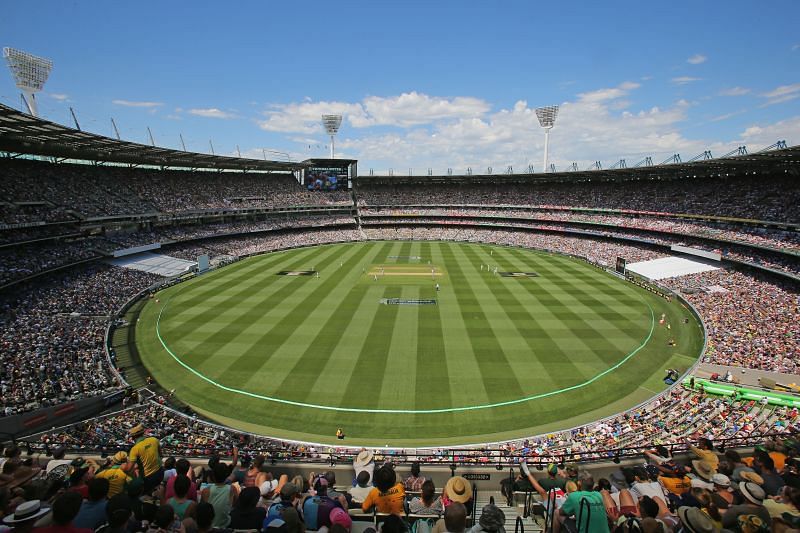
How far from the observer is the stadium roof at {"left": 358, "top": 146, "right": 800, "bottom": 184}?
1462 inches

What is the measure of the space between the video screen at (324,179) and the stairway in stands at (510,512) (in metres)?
83.3

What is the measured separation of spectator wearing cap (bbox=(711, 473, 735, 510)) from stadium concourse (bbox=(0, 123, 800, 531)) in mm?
37

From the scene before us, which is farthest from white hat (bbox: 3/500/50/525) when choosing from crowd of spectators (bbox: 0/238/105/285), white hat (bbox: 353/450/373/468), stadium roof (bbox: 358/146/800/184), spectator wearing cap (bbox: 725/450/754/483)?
stadium roof (bbox: 358/146/800/184)

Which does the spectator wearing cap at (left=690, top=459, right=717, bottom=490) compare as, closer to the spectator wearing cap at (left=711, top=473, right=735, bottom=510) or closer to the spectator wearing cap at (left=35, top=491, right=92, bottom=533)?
the spectator wearing cap at (left=711, top=473, right=735, bottom=510)

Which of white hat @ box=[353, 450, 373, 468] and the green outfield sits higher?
white hat @ box=[353, 450, 373, 468]

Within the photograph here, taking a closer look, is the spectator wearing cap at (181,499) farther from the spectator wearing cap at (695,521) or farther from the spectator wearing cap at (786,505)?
the spectator wearing cap at (786,505)

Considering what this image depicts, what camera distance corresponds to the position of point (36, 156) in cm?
4509

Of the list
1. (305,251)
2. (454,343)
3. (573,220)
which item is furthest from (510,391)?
(573,220)

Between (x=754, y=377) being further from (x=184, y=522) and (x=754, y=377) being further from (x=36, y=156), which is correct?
(x=36, y=156)

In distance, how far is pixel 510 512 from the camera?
7.35 m

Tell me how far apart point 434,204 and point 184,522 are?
8029 cm

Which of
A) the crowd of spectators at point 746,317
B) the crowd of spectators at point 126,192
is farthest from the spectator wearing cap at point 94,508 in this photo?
the crowd of spectators at point 126,192

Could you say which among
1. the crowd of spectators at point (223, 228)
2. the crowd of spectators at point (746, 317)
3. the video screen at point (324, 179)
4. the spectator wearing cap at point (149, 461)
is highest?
the video screen at point (324, 179)

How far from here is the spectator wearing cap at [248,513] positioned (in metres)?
4.78
